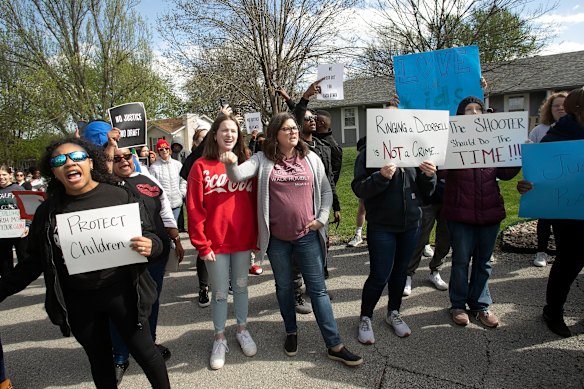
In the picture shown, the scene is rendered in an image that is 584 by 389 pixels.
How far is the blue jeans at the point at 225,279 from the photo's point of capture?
3.12 metres

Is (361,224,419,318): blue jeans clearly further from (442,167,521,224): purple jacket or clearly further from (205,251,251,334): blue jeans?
(205,251,251,334): blue jeans

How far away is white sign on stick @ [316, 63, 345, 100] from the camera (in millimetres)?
5598

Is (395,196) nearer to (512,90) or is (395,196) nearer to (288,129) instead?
(288,129)

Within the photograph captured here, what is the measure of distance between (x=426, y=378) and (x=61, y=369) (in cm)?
292

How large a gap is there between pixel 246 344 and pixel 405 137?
84.6 inches

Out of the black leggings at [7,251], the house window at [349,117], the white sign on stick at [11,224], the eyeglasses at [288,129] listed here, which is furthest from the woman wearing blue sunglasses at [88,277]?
the house window at [349,117]

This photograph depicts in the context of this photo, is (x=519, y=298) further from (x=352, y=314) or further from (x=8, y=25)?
(x=8, y=25)

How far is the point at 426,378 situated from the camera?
2.74 m

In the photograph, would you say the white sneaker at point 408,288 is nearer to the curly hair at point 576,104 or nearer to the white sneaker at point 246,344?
the white sneaker at point 246,344

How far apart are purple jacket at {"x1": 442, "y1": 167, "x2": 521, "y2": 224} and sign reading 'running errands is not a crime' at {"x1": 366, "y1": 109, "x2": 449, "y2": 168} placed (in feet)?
1.53

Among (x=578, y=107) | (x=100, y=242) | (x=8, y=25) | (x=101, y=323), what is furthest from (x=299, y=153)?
(x=8, y=25)

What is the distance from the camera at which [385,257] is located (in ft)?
10.3

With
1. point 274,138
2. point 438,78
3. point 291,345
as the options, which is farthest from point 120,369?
point 438,78

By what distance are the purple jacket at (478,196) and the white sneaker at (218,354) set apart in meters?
2.26
